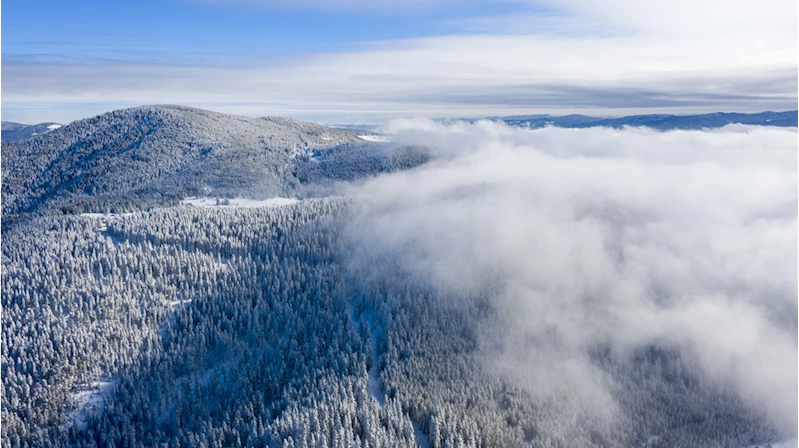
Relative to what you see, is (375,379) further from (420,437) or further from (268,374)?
(268,374)

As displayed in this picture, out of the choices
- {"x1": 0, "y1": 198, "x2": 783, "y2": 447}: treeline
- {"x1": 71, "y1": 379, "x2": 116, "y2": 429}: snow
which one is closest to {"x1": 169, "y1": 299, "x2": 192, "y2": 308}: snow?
{"x1": 0, "y1": 198, "x2": 783, "y2": 447}: treeline

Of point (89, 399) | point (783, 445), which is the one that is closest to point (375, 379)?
point (89, 399)

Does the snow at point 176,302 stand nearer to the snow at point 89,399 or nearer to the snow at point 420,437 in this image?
the snow at point 89,399

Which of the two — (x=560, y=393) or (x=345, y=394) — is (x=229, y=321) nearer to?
(x=345, y=394)

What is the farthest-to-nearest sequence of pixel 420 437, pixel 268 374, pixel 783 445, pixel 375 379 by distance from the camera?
pixel 783 445 → pixel 375 379 → pixel 268 374 → pixel 420 437

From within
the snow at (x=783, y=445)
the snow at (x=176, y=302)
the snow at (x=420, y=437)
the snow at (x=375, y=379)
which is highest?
the snow at (x=176, y=302)

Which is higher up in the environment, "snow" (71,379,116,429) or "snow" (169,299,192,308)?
"snow" (169,299,192,308)

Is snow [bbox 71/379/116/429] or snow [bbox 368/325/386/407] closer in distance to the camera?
snow [bbox 71/379/116/429]

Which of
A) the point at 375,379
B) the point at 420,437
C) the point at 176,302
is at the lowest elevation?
the point at 420,437

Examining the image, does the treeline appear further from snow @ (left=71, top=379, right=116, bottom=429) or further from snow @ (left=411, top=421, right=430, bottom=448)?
snow @ (left=71, top=379, right=116, bottom=429)

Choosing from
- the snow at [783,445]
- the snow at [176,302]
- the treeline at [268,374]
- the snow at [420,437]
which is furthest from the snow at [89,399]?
the snow at [783,445]
